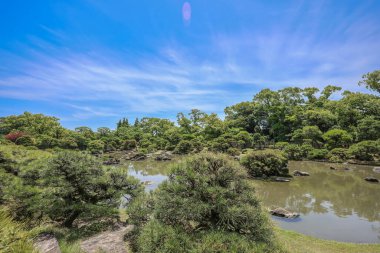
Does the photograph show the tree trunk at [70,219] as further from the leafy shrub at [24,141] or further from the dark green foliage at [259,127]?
the leafy shrub at [24,141]

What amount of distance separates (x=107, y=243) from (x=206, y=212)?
106 inches

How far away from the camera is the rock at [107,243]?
461 centimetres

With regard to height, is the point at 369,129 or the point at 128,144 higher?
the point at 369,129

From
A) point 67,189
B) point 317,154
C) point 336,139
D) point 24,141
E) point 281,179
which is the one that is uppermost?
point 24,141

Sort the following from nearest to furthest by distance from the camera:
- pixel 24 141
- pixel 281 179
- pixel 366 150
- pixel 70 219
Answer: pixel 70 219 → pixel 281 179 → pixel 366 150 → pixel 24 141

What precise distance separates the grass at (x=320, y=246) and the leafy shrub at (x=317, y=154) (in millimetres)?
21179

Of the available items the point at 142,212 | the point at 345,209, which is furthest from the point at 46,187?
the point at 345,209

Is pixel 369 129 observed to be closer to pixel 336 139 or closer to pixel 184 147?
pixel 336 139

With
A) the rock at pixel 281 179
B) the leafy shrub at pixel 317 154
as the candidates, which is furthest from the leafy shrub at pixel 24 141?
the leafy shrub at pixel 317 154

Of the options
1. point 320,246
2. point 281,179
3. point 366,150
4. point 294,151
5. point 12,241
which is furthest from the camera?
point 294,151

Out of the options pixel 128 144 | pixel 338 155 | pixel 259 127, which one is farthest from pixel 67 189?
pixel 259 127

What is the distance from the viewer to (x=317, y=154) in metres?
25.6

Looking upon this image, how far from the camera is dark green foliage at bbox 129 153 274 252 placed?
3412 mm

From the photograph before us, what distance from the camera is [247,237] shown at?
3.62 metres
